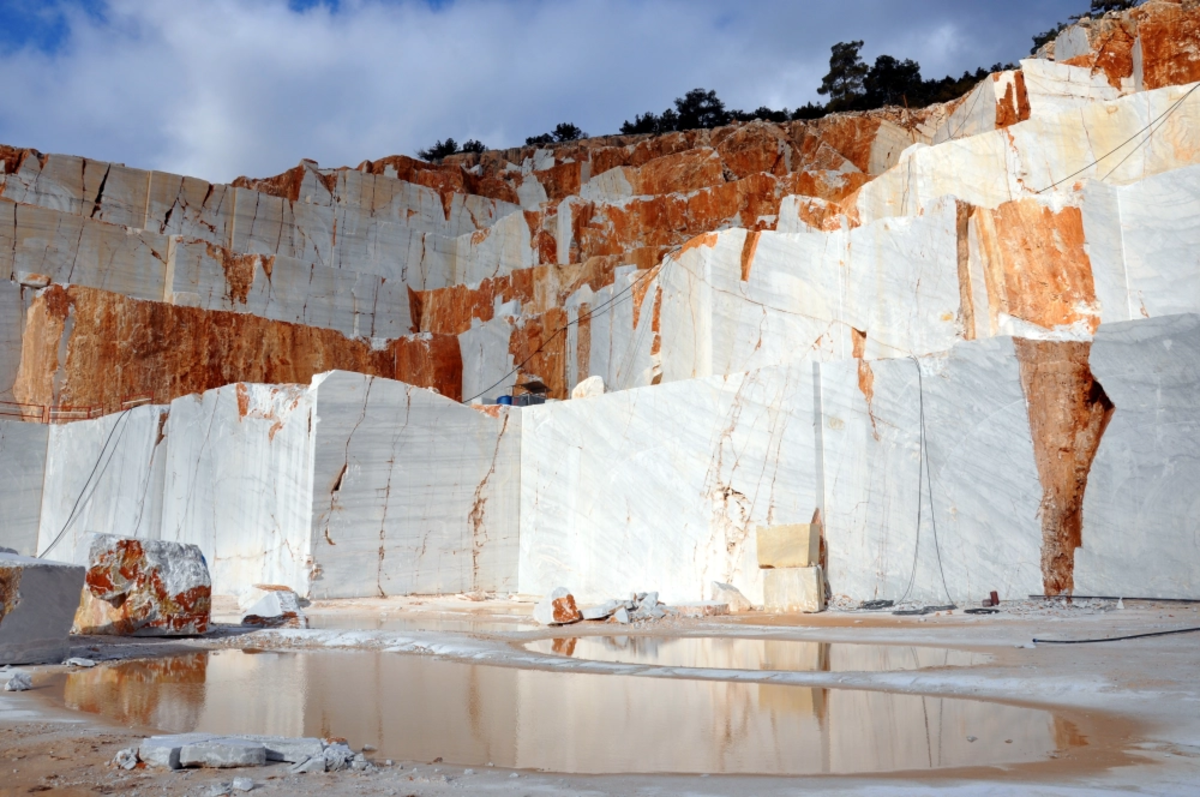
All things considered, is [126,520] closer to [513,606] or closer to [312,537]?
[312,537]

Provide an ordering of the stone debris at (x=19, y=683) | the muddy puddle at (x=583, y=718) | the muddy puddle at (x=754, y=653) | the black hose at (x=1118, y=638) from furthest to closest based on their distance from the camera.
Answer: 1. the black hose at (x=1118, y=638)
2. the muddy puddle at (x=754, y=653)
3. the stone debris at (x=19, y=683)
4. the muddy puddle at (x=583, y=718)

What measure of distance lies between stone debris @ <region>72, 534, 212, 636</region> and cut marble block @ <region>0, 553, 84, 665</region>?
159 centimetres

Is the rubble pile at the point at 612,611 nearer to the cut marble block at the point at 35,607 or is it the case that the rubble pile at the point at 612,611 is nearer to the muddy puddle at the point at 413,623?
the muddy puddle at the point at 413,623

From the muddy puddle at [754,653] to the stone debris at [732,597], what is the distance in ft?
7.35

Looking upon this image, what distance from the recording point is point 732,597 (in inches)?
410

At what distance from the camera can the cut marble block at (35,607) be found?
21.0 ft

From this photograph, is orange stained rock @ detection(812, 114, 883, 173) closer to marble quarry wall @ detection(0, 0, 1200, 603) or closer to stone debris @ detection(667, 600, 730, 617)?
marble quarry wall @ detection(0, 0, 1200, 603)

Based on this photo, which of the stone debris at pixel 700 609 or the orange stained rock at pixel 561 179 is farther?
the orange stained rock at pixel 561 179

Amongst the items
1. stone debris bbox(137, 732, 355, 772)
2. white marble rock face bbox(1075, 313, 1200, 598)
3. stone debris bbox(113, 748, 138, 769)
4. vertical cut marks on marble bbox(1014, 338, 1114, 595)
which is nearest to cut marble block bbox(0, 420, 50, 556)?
stone debris bbox(113, 748, 138, 769)

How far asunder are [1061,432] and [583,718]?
6.97 meters

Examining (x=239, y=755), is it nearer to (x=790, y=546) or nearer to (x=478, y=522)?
(x=790, y=546)

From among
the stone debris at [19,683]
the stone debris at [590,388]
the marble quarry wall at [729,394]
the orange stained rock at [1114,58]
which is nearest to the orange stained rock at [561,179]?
the marble quarry wall at [729,394]

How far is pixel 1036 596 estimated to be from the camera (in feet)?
30.4

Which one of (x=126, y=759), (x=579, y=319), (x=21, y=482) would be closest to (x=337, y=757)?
(x=126, y=759)
